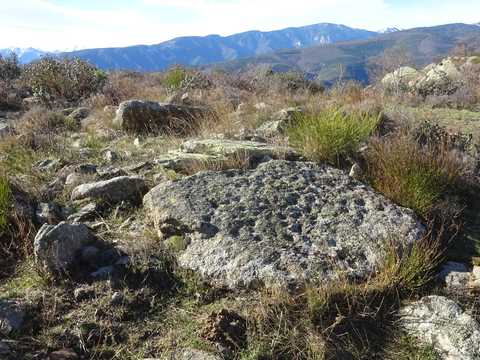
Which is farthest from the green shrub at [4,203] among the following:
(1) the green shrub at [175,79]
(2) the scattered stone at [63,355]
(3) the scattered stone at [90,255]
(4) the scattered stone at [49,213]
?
(1) the green shrub at [175,79]

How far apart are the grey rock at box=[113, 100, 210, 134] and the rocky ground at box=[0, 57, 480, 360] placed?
1.77 metres

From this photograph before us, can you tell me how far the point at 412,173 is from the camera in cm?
393

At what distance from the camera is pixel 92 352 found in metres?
2.50

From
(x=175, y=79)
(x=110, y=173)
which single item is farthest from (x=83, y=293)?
(x=175, y=79)

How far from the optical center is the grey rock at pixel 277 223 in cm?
300

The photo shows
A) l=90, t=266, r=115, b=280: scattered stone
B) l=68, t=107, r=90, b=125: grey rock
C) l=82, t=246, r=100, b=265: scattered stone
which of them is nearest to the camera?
l=90, t=266, r=115, b=280: scattered stone

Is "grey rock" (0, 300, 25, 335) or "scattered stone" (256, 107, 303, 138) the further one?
"scattered stone" (256, 107, 303, 138)

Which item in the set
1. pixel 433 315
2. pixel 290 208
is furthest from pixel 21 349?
pixel 433 315

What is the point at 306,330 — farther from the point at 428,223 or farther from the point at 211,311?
the point at 428,223

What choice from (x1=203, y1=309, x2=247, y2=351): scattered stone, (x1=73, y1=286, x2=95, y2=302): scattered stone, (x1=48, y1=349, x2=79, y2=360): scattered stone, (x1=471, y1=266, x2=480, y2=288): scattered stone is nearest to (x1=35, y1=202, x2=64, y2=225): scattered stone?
(x1=73, y1=286, x2=95, y2=302): scattered stone

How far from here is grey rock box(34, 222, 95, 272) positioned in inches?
119

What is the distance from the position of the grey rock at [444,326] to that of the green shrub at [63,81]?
27.8 ft

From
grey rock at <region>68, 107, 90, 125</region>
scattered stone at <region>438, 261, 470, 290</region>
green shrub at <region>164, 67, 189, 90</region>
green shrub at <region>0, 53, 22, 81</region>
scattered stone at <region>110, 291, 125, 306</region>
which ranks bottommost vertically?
scattered stone at <region>438, 261, 470, 290</region>

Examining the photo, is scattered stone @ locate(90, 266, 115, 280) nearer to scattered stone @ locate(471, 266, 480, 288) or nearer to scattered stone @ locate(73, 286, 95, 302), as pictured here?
scattered stone @ locate(73, 286, 95, 302)
